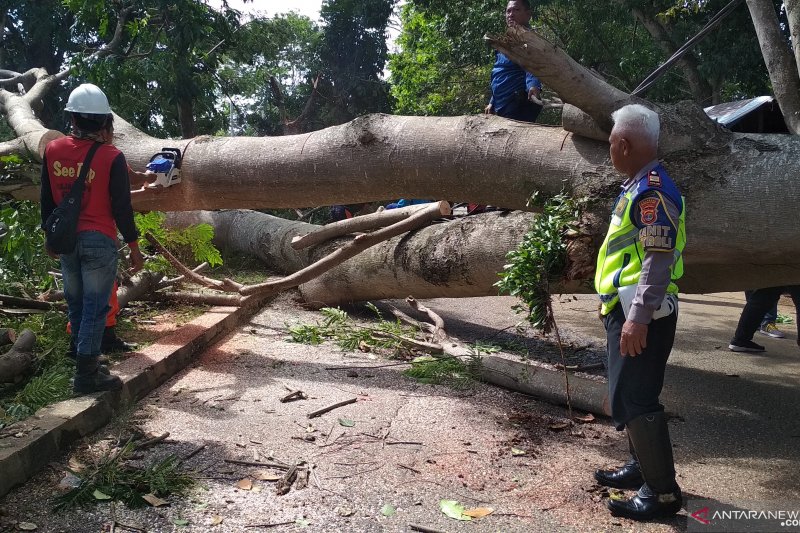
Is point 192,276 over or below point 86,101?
below

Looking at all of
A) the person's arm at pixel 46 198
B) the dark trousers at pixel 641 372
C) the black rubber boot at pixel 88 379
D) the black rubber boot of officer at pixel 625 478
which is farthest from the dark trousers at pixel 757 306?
the person's arm at pixel 46 198

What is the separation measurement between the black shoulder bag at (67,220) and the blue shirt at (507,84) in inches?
132

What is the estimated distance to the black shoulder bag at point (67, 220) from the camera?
3529 millimetres

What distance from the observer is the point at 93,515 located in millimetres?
2580

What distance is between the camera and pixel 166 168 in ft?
16.7

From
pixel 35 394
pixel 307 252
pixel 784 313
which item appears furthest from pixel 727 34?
pixel 35 394

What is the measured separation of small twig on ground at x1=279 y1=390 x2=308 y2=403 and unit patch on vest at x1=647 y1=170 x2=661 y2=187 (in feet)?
7.89

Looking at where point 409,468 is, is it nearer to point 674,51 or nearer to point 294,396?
point 294,396

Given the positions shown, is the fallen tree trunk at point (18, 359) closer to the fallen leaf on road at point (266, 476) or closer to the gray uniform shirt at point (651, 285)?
the fallen leaf on road at point (266, 476)

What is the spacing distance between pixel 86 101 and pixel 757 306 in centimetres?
526

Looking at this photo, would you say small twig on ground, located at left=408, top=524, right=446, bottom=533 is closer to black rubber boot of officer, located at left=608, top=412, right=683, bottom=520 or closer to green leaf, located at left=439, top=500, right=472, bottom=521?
green leaf, located at left=439, top=500, right=472, bottom=521

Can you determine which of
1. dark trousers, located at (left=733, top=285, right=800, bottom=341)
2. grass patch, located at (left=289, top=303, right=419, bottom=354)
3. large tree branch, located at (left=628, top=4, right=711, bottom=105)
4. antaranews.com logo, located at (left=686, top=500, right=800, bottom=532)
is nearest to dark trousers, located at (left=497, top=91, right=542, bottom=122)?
grass patch, located at (left=289, top=303, right=419, bottom=354)

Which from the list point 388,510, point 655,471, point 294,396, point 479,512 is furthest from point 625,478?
point 294,396

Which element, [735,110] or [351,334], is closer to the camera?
[735,110]
